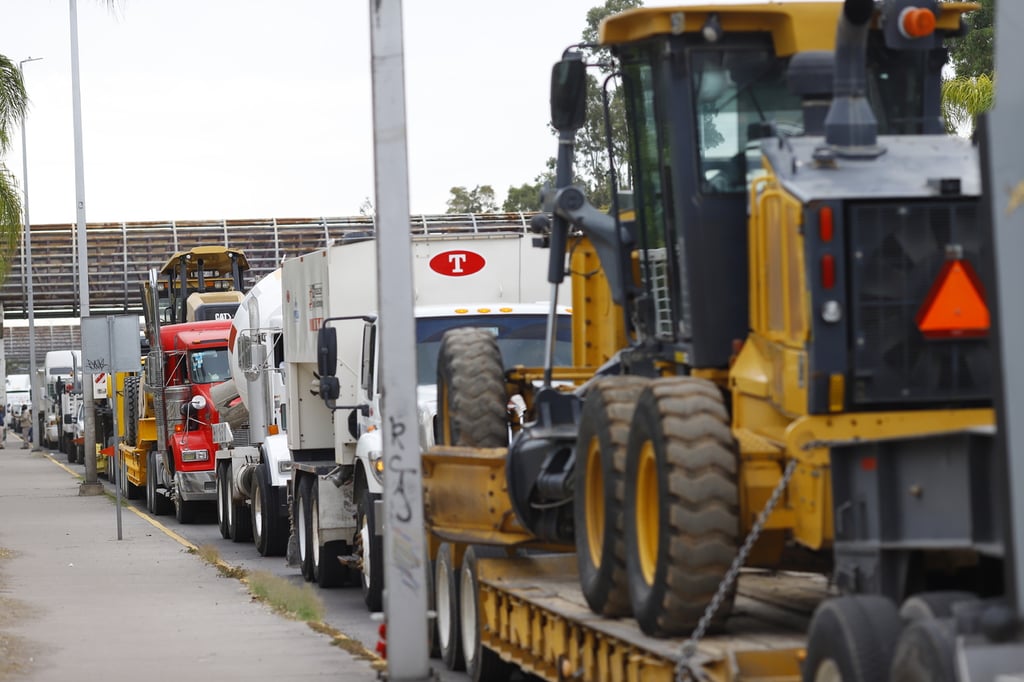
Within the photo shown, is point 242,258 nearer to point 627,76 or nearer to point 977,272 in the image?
point 627,76

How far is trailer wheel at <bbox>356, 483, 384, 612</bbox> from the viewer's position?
52.3 ft

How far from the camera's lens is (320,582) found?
1862 centimetres

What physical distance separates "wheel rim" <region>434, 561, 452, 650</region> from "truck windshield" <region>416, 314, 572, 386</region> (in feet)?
10.2

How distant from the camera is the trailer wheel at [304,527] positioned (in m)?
19.1

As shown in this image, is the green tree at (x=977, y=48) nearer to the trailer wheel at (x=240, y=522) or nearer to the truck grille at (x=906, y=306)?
the trailer wheel at (x=240, y=522)

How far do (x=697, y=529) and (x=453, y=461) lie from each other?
13.0ft

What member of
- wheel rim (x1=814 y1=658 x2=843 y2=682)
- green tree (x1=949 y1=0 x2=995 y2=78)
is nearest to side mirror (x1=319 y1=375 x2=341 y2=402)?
wheel rim (x1=814 y1=658 x2=843 y2=682)

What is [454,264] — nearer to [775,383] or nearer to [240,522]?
[775,383]

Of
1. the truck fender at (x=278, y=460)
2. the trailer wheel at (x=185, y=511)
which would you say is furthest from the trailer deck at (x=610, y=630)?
the trailer wheel at (x=185, y=511)

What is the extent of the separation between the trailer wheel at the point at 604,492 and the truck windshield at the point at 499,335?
20.2 feet

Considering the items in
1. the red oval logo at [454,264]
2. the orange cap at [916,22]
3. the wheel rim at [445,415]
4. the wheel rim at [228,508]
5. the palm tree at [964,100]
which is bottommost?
the wheel rim at [228,508]

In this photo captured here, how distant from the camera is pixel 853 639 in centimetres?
612

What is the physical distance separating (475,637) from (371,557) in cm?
432

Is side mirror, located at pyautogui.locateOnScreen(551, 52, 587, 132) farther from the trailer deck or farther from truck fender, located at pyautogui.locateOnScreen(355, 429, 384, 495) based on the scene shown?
truck fender, located at pyautogui.locateOnScreen(355, 429, 384, 495)
